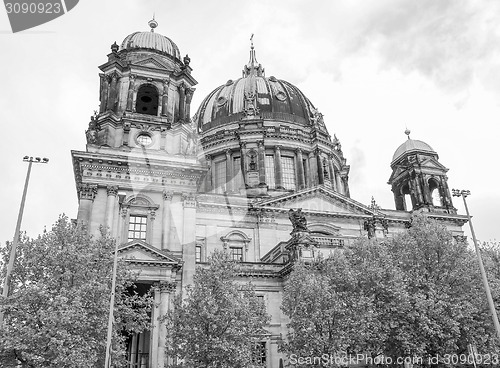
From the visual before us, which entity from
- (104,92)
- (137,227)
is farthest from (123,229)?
(104,92)

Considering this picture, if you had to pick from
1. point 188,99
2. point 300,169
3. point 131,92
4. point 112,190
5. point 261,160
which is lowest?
point 112,190

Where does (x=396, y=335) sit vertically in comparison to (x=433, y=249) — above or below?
below

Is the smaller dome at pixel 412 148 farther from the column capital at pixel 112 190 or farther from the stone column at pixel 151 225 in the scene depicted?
the column capital at pixel 112 190

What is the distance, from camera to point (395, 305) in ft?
92.9

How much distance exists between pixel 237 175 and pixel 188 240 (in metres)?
22.2

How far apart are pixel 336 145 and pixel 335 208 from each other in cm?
1911

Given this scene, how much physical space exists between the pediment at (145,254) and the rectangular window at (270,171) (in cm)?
2322

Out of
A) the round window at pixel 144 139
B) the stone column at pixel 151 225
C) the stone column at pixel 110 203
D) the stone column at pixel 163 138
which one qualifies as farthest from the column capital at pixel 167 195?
the round window at pixel 144 139

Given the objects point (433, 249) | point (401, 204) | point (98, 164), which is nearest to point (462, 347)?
point (433, 249)

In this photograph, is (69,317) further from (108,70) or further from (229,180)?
(229,180)

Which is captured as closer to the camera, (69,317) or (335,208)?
(69,317)

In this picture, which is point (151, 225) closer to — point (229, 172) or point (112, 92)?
point (112, 92)

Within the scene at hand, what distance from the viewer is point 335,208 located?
47562mm

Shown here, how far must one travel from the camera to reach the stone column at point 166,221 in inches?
1330
